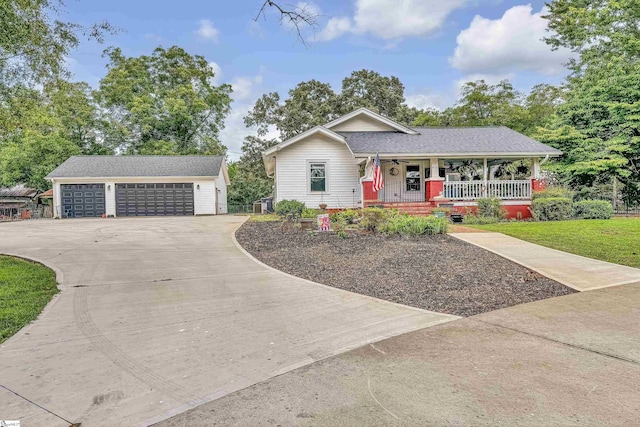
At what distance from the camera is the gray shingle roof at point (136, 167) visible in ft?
83.4

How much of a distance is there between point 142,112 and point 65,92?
27.7 meters

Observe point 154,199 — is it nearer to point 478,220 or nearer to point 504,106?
point 478,220

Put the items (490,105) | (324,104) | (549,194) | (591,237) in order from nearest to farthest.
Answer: (591,237), (549,194), (490,105), (324,104)

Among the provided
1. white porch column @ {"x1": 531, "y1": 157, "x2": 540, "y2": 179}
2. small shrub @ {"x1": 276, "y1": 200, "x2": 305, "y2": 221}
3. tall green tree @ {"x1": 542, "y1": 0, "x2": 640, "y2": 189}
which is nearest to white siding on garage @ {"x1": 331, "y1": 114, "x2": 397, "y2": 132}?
small shrub @ {"x1": 276, "y1": 200, "x2": 305, "y2": 221}

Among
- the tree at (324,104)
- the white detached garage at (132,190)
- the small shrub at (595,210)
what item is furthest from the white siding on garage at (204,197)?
the small shrub at (595,210)

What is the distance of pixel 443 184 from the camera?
16.7 metres

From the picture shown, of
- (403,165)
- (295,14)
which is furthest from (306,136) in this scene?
(295,14)

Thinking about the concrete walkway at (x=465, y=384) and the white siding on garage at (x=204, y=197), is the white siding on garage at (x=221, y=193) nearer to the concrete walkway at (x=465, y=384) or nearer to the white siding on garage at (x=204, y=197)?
the white siding on garage at (x=204, y=197)

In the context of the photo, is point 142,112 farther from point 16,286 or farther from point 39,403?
point 39,403

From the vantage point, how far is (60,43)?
8.45 m

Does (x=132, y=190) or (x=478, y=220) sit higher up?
(x=132, y=190)

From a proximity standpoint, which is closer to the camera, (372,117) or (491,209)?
(491,209)

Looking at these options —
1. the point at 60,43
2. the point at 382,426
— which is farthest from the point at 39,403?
the point at 60,43

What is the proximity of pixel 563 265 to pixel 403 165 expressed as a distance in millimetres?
11853
